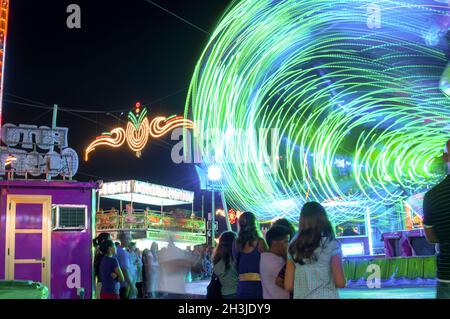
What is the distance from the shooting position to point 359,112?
821 inches

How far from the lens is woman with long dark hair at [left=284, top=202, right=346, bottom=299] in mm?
4762

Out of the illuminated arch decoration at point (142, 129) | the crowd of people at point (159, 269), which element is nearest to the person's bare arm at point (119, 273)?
the crowd of people at point (159, 269)

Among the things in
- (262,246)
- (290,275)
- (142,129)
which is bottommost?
(290,275)

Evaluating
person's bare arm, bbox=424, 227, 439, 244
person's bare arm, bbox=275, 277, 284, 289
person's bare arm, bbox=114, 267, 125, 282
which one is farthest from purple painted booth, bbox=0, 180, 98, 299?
person's bare arm, bbox=424, 227, 439, 244

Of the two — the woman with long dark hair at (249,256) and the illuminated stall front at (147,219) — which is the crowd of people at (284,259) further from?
the illuminated stall front at (147,219)

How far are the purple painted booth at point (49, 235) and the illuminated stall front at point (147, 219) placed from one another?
2135 centimetres

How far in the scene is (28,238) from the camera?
A: 13.0 meters

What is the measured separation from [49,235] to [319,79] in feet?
34.7

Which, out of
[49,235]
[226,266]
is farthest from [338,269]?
[49,235]

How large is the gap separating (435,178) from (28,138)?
1409 centimetres

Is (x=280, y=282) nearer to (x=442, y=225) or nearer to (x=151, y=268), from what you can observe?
(x=442, y=225)

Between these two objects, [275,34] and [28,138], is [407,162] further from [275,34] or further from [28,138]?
[28,138]

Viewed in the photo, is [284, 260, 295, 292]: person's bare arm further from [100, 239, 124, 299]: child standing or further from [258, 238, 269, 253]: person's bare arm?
[100, 239, 124, 299]: child standing

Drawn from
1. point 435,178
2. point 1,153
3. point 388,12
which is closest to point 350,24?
point 388,12
